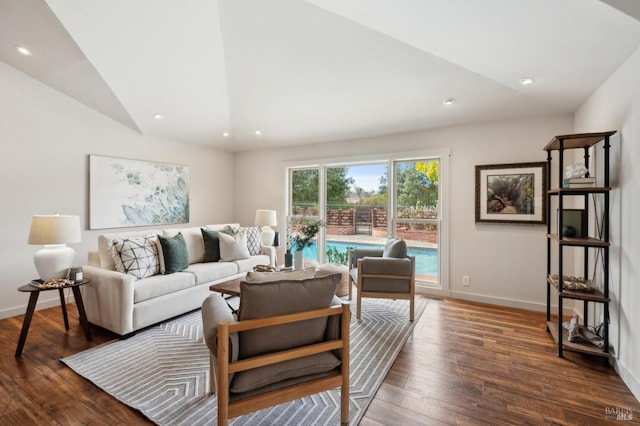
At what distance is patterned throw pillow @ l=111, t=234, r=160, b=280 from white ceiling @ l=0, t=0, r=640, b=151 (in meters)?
1.88

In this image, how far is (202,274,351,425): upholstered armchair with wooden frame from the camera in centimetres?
146

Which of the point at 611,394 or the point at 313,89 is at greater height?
the point at 313,89

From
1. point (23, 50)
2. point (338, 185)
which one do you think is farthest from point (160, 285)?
point (338, 185)

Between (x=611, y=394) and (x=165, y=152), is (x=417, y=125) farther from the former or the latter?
(x=165, y=152)

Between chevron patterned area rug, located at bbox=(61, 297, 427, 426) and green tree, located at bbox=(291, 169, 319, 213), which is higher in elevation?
green tree, located at bbox=(291, 169, 319, 213)

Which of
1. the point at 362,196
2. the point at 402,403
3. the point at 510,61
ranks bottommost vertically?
the point at 402,403

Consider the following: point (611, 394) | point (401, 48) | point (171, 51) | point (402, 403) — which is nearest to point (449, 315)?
point (611, 394)

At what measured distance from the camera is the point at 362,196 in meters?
5.02

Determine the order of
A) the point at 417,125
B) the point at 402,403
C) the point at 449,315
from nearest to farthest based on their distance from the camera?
the point at 402,403 → the point at 449,315 → the point at 417,125

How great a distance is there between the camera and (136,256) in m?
3.09

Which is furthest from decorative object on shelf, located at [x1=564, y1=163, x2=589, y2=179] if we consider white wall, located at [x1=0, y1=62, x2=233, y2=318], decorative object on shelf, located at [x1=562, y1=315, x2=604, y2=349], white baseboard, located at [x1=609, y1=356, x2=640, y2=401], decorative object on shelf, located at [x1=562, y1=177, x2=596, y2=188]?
white wall, located at [x1=0, y1=62, x2=233, y2=318]

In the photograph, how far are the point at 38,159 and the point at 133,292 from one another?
7.23 ft

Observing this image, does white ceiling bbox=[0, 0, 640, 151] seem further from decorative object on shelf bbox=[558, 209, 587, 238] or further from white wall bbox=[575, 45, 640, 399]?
decorative object on shelf bbox=[558, 209, 587, 238]

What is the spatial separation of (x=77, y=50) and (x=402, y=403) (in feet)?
13.9
